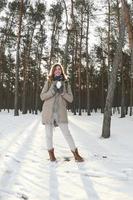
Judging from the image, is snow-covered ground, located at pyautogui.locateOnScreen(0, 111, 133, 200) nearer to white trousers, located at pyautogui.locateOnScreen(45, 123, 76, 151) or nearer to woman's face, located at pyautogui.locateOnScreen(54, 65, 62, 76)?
white trousers, located at pyautogui.locateOnScreen(45, 123, 76, 151)

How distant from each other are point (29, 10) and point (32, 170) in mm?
32602

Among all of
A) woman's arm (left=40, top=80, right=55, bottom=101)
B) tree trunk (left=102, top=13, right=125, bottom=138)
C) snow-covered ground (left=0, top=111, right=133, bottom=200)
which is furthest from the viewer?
tree trunk (left=102, top=13, right=125, bottom=138)

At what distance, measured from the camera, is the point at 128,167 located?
8.10 m

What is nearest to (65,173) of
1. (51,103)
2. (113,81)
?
(51,103)

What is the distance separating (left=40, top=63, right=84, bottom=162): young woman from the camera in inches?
Result: 348

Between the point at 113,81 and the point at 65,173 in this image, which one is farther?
the point at 113,81

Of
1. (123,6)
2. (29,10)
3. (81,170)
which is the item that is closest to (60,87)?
(81,170)

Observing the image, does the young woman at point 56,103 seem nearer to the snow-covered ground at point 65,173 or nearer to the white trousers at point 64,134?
the white trousers at point 64,134

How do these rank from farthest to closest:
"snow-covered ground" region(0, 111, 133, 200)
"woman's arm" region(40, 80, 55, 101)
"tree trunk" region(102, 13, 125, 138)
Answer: "tree trunk" region(102, 13, 125, 138)
"woman's arm" region(40, 80, 55, 101)
"snow-covered ground" region(0, 111, 133, 200)

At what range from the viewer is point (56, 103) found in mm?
8961

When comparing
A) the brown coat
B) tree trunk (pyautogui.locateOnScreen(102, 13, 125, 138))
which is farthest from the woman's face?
tree trunk (pyautogui.locateOnScreen(102, 13, 125, 138))

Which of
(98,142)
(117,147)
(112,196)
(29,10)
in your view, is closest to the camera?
(112,196)

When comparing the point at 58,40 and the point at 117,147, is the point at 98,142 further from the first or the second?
the point at 58,40

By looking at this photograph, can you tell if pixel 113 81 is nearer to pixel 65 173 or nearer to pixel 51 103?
pixel 51 103
